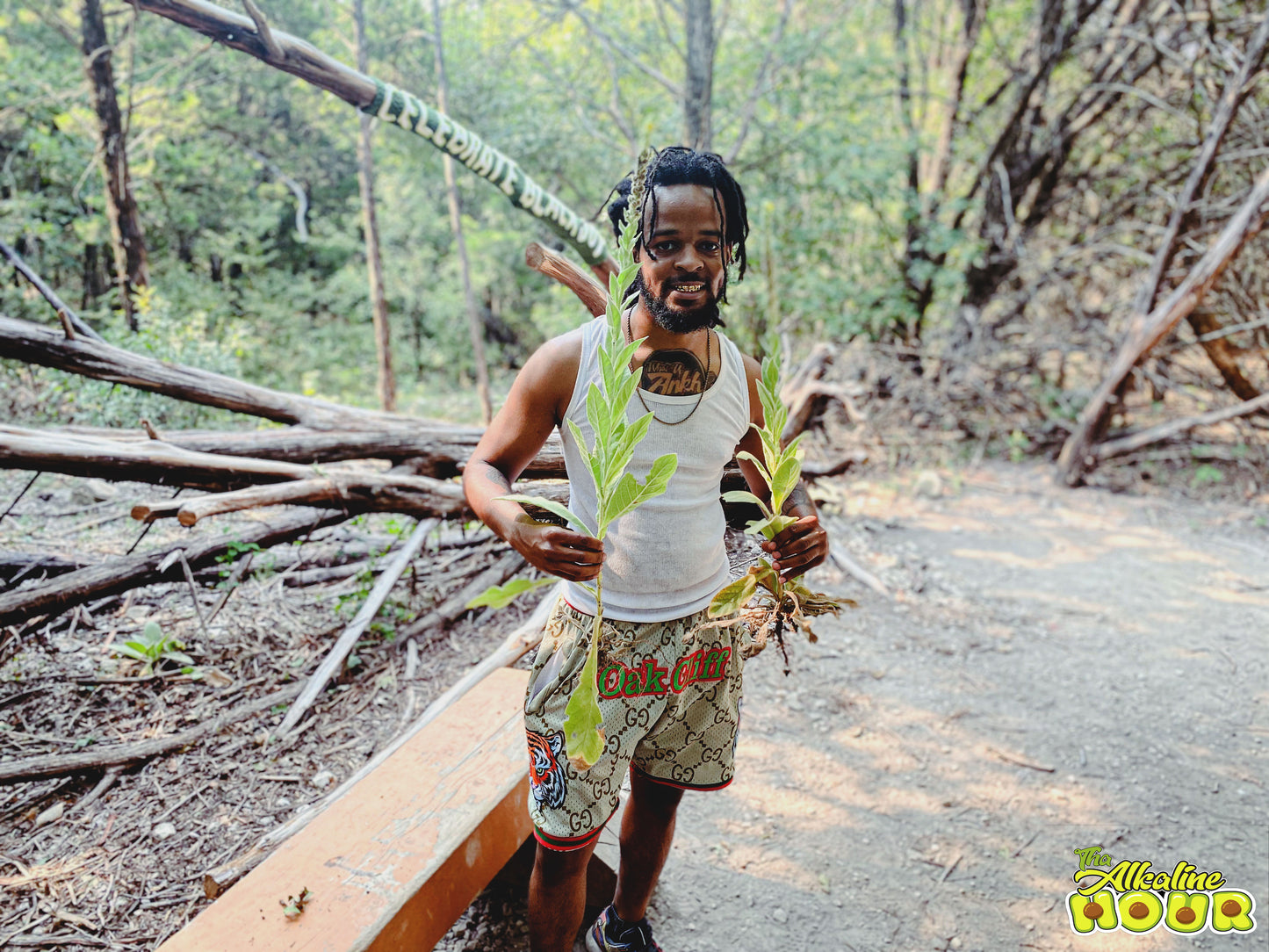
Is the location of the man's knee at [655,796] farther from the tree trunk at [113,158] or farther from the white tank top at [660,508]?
the tree trunk at [113,158]

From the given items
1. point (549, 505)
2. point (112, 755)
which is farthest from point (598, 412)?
point (112, 755)

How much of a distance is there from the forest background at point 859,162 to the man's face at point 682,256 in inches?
187

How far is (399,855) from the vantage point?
Answer: 5.60ft

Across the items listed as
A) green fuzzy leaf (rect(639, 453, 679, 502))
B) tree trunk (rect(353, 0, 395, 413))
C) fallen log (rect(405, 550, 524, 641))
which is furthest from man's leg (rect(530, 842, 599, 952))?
tree trunk (rect(353, 0, 395, 413))

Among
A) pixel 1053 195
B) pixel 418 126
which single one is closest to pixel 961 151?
pixel 1053 195

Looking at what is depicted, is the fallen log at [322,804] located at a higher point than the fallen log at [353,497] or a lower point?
lower

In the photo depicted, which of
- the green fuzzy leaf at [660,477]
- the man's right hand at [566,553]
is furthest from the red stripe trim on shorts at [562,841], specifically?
the green fuzzy leaf at [660,477]

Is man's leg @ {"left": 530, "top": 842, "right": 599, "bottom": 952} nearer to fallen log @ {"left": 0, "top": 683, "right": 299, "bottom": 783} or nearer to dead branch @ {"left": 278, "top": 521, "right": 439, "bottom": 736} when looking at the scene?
dead branch @ {"left": 278, "top": 521, "right": 439, "bottom": 736}

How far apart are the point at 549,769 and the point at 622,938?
0.75 meters

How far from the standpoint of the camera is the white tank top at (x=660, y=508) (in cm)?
158

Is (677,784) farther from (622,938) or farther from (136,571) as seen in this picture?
(136,571)

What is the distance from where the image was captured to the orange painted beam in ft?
4.98

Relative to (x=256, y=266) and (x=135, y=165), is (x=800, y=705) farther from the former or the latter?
(x=256, y=266)

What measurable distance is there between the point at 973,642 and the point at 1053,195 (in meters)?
6.13
